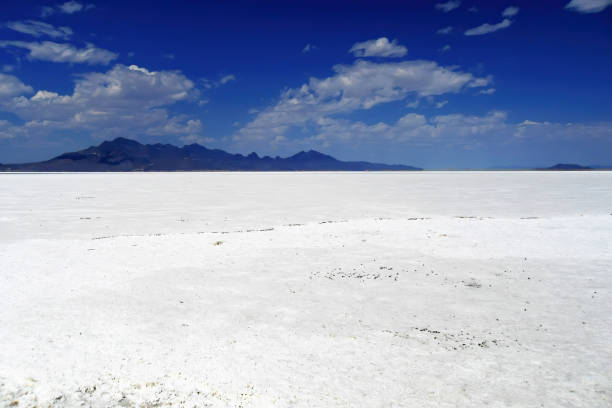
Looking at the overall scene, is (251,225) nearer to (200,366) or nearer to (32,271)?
(32,271)

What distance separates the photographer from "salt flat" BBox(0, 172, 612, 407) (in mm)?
4391

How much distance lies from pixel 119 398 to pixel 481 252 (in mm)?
9307

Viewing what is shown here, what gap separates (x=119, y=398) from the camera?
14.0ft

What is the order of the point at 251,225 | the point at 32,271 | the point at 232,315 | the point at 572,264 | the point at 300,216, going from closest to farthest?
the point at 232,315 → the point at 32,271 → the point at 572,264 → the point at 251,225 → the point at 300,216

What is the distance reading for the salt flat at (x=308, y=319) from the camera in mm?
4391

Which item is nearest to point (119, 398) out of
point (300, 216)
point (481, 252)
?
point (481, 252)

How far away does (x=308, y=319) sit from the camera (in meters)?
6.38

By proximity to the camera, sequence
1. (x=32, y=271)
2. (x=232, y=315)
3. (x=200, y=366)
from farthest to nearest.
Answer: (x=32, y=271) < (x=232, y=315) < (x=200, y=366)

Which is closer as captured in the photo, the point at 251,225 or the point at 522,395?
the point at 522,395

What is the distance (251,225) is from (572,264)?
34.0 feet

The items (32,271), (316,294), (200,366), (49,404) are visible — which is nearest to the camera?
(49,404)

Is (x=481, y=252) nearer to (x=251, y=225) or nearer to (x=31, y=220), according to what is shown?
(x=251, y=225)

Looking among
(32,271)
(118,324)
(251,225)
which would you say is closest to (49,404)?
(118,324)

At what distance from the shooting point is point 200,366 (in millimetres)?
4828
